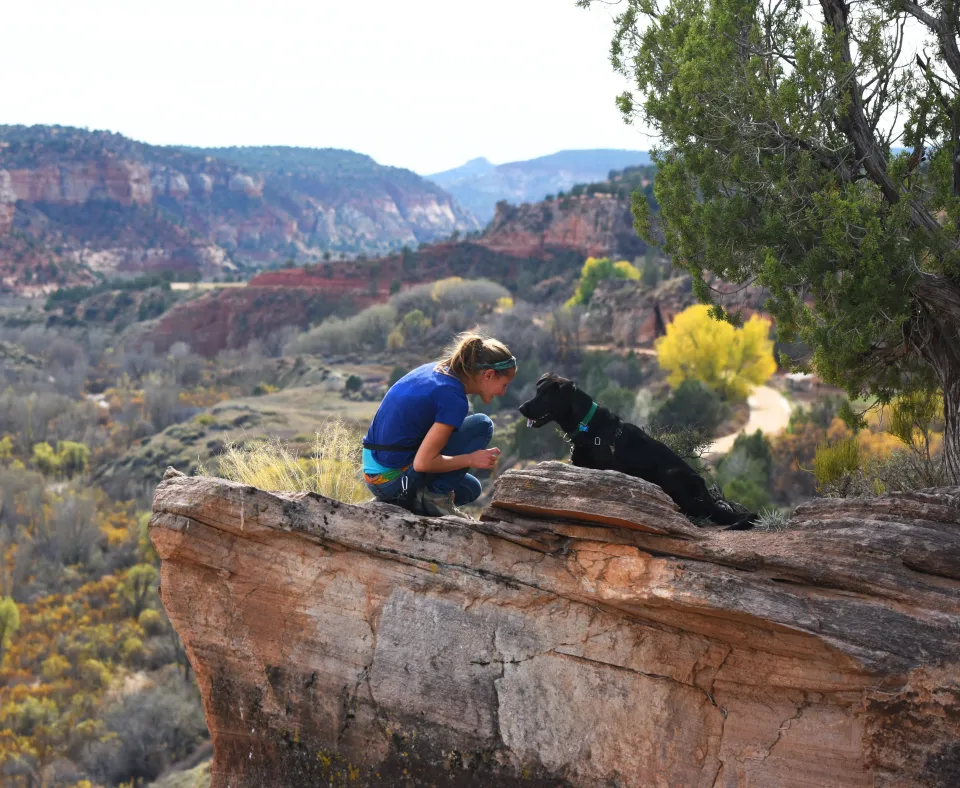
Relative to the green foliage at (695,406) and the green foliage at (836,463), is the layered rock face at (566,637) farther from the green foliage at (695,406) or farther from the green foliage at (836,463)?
the green foliage at (695,406)

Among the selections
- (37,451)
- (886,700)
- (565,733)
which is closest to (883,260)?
(886,700)

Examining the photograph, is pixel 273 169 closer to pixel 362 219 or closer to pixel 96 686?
pixel 362 219

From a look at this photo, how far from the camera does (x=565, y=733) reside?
169 inches

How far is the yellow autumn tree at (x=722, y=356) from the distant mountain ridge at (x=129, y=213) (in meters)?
76.3

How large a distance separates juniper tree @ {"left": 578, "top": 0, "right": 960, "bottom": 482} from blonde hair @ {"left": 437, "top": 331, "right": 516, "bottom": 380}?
196 cm

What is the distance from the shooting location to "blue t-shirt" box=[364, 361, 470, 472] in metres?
4.48

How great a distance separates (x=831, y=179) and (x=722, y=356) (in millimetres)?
29887

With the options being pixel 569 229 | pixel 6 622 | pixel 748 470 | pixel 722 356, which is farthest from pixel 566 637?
pixel 569 229

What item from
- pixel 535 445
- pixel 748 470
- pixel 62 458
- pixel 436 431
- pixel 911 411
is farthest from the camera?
pixel 62 458

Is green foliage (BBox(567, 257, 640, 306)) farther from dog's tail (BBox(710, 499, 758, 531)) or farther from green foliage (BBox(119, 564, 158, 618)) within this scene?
dog's tail (BBox(710, 499, 758, 531))

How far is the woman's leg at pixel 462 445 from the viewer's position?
478 cm

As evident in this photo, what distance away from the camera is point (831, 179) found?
5.48m

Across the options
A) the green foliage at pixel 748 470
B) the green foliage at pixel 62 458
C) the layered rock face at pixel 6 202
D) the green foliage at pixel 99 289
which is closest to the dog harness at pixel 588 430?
the green foliage at pixel 748 470

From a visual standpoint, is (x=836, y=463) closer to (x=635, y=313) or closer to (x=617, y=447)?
(x=617, y=447)
